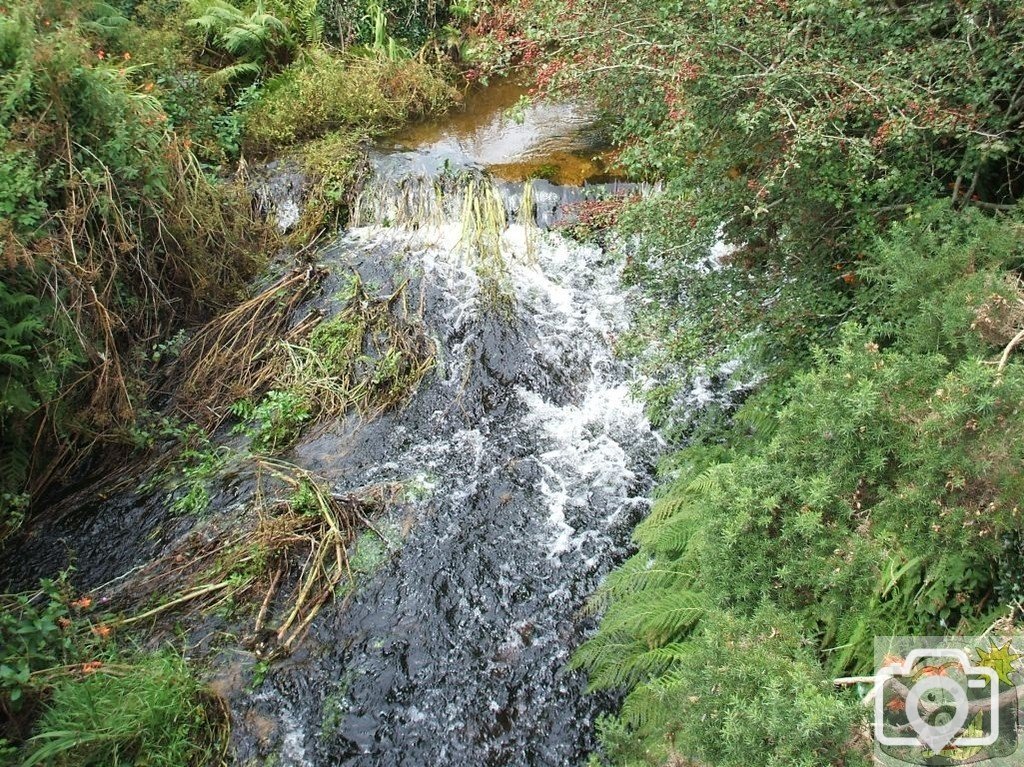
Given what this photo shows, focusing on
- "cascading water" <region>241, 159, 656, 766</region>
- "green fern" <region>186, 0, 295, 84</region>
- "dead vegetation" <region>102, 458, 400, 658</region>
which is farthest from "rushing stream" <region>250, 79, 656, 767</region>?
"green fern" <region>186, 0, 295, 84</region>

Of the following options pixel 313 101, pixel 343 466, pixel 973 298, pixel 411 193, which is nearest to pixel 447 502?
pixel 343 466

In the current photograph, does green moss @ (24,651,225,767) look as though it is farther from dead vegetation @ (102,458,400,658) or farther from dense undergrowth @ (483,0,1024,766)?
dense undergrowth @ (483,0,1024,766)

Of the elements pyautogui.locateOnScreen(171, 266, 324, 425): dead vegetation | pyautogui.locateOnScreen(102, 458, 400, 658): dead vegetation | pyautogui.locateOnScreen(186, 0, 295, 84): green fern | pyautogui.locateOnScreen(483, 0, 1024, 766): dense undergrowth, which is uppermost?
pyautogui.locateOnScreen(186, 0, 295, 84): green fern

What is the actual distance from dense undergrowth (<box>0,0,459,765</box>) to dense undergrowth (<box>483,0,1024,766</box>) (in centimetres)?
253

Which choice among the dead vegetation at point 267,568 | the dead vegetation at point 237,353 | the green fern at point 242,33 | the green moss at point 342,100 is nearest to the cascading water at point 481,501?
the dead vegetation at point 267,568

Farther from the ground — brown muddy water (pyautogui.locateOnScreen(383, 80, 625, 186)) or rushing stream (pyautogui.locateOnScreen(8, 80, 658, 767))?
brown muddy water (pyautogui.locateOnScreen(383, 80, 625, 186))

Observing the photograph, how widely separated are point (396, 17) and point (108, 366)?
24.2ft

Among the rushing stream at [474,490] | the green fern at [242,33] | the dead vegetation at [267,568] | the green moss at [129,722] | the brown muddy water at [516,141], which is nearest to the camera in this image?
the green moss at [129,722]

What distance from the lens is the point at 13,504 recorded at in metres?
5.04

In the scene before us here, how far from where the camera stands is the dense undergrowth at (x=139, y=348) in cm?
391

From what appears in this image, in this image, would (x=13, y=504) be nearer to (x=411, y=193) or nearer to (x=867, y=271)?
(x=411, y=193)

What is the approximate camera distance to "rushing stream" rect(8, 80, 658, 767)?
4031 mm

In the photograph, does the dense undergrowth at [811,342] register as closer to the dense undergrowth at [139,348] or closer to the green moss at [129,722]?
the green moss at [129,722]

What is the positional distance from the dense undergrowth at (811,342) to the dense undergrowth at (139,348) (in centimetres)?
253
